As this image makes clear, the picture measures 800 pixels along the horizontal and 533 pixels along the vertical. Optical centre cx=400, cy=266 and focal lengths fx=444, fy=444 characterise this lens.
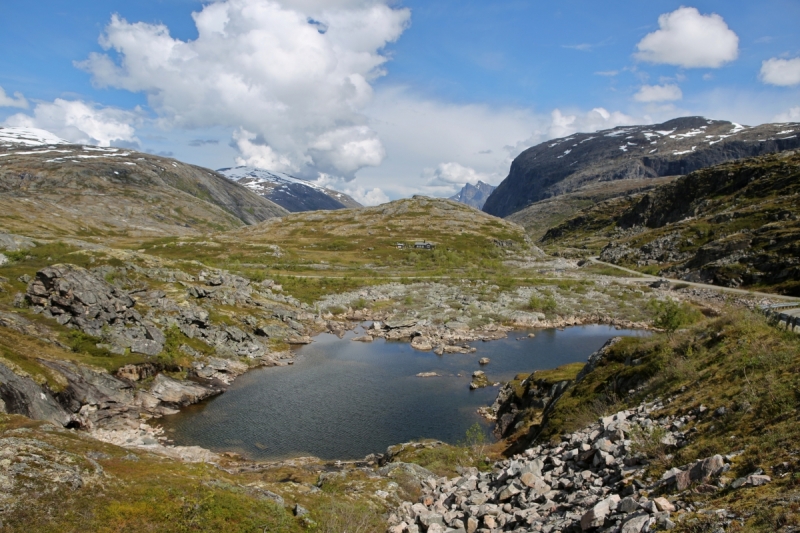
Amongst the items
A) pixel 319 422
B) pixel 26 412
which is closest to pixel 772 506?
pixel 319 422

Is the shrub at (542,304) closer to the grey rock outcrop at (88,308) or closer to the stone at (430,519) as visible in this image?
the grey rock outcrop at (88,308)

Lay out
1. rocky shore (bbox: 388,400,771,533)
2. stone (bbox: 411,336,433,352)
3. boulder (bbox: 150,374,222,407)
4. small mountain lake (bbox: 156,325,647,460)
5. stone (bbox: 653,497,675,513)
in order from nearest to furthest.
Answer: stone (bbox: 653,497,675,513), rocky shore (bbox: 388,400,771,533), small mountain lake (bbox: 156,325,647,460), boulder (bbox: 150,374,222,407), stone (bbox: 411,336,433,352)

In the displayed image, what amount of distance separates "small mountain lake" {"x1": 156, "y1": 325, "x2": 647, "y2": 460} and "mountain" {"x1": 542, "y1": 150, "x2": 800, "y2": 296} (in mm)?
50023

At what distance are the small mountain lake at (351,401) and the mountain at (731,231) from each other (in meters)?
50.0

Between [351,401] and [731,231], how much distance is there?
412 ft

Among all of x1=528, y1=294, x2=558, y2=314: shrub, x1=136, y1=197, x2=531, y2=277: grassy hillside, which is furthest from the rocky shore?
x1=136, y1=197, x2=531, y2=277: grassy hillside

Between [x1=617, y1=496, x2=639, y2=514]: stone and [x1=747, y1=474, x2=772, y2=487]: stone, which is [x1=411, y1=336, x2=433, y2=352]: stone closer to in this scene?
[x1=617, y1=496, x2=639, y2=514]: stone

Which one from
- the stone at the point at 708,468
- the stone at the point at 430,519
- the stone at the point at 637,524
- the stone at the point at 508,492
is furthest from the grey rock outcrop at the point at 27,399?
the stone at the point at 708,468

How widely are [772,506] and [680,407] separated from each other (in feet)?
33.0

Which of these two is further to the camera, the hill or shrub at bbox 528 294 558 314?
the hill

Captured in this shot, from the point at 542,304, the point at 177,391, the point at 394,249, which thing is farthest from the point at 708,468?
the point at 394,249

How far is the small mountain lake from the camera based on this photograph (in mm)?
43500

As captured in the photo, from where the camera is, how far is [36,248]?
8900cm

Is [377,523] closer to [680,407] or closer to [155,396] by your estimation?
[680,407]
